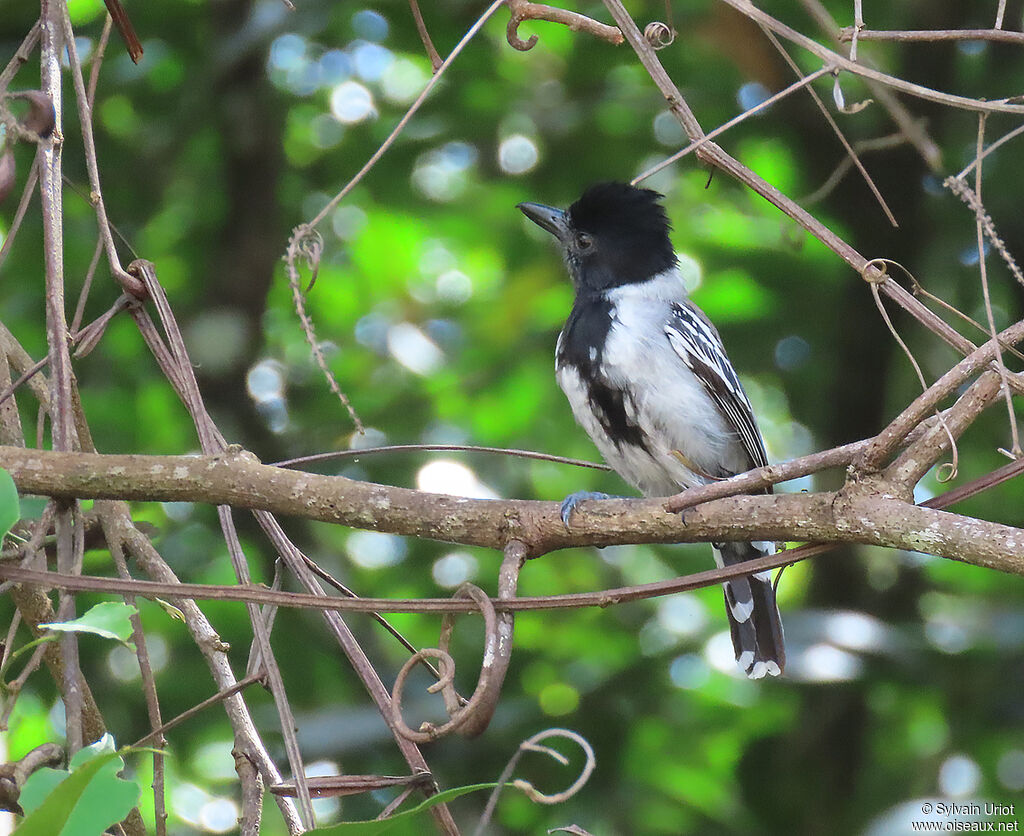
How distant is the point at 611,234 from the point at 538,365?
82 cm

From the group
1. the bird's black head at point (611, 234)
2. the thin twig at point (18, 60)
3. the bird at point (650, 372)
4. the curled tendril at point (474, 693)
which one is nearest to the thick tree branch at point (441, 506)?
the curled tendril at point (474, 693)

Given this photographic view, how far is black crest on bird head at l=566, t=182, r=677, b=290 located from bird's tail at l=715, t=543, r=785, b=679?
3.47ft

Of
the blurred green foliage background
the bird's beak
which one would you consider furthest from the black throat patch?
the blurred green foliage background

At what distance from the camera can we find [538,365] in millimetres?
4945

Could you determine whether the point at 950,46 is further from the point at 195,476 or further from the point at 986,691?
the point at 195,476

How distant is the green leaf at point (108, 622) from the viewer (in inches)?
59.0

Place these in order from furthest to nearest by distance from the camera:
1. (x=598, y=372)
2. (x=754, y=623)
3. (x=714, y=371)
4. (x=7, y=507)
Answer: (x=754, y=623) < (x=714, y=371) < (x=598, y=372) < (x=7, y=507)

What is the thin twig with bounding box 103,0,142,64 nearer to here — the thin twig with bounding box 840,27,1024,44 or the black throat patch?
A: the thin twig with bounding box 840,27,1024,44

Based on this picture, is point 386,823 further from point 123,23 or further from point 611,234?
point 611,234

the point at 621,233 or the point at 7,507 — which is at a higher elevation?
the point at 621,233

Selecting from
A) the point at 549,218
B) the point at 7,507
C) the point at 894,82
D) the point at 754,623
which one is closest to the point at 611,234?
the point at 549,218

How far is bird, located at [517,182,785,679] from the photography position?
3.81 metres

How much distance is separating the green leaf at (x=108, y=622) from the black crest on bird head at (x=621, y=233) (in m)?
2.90

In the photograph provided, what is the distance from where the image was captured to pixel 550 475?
5.21 metres
